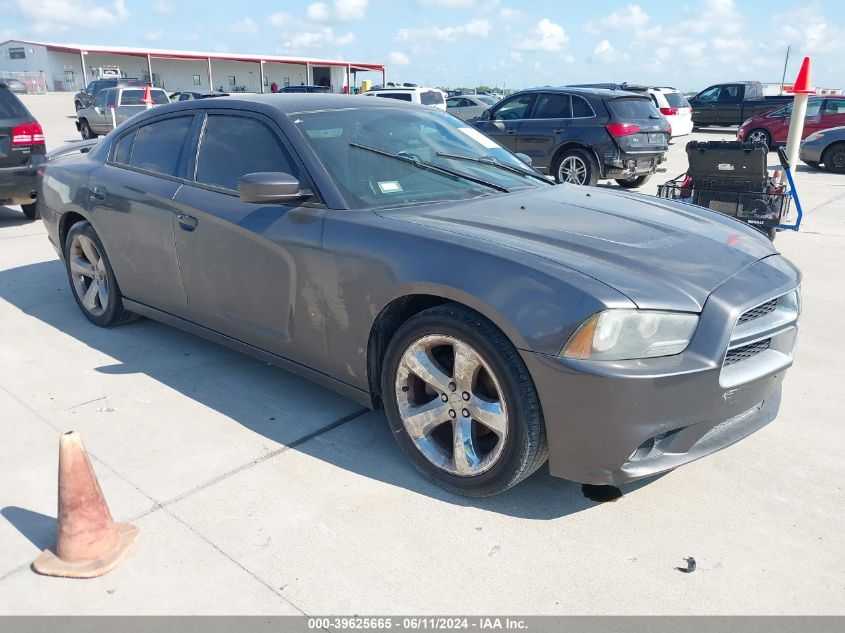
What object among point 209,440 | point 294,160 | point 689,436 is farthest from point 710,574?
point 294,160

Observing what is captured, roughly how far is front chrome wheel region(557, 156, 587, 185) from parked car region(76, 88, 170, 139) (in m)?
13.9

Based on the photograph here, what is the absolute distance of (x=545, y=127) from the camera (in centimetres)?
1185

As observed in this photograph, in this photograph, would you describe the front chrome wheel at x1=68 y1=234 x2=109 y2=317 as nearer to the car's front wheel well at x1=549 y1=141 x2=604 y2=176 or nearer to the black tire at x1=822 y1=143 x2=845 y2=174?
the car's front wheel well at x1=549 y1=141 x2=604 y2=176

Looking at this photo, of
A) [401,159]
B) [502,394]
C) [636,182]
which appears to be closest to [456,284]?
[502,394]

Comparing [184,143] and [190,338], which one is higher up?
[184,143]

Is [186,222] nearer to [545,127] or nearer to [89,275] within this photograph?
[89,275]

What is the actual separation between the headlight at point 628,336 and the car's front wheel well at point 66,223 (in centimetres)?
398

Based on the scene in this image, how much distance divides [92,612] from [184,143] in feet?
9.15

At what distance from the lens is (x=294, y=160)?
3605 mm

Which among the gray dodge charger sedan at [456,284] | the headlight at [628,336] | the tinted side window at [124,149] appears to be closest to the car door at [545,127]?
the gray dodge charger sedan at [456,284]

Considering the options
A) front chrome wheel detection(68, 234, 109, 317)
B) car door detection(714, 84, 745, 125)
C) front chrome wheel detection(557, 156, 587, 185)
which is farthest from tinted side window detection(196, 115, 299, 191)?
car door detection(714, 84, 745, 125)

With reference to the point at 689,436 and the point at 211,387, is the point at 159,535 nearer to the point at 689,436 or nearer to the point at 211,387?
the point at 211,387

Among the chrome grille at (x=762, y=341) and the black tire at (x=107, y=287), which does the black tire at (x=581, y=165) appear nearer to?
the black tire at (x=107, y=287)

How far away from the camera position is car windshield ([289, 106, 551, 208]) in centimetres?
354
